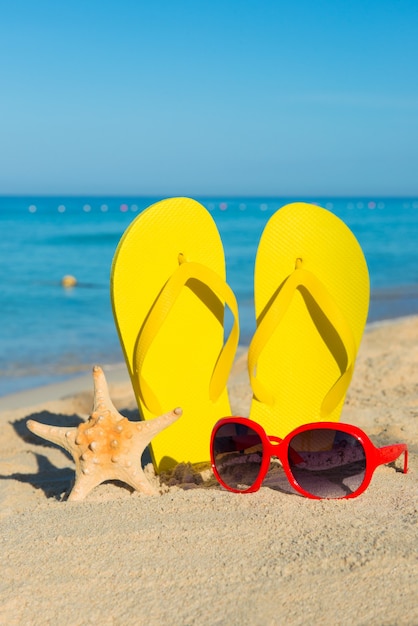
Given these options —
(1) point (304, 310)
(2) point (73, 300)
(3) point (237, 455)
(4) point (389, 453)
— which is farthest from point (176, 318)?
(2) point (73, 300)

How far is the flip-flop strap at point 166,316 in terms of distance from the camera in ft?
8.21

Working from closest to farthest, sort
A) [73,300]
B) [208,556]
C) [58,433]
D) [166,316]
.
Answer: [208,556] → [58,433] → [166,316] → [73,300]

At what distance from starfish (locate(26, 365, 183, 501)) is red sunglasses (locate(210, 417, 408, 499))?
25 cm

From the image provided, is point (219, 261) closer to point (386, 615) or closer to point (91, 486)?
point (91, 486)

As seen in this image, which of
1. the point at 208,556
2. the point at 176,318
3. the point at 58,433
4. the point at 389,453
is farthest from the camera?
the point at 176,318

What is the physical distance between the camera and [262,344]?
2.54 meters

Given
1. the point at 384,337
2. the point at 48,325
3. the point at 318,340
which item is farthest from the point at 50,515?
the point at 48,325

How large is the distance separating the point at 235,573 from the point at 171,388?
1189 millimetres

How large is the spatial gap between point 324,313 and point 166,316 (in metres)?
0.60

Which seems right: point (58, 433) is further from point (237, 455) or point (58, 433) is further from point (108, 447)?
point (237, 455)

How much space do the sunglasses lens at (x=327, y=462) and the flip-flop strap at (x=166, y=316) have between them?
57cm

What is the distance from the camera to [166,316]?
8.73 feet

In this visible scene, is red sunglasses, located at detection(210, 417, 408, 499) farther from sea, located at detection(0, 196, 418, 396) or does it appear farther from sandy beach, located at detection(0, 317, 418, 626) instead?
sea, located at detection(0, 196, 418, 396)

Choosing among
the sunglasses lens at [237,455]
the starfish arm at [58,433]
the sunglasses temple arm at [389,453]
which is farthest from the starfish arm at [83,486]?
the sunglasses temple arm at [389,453]
